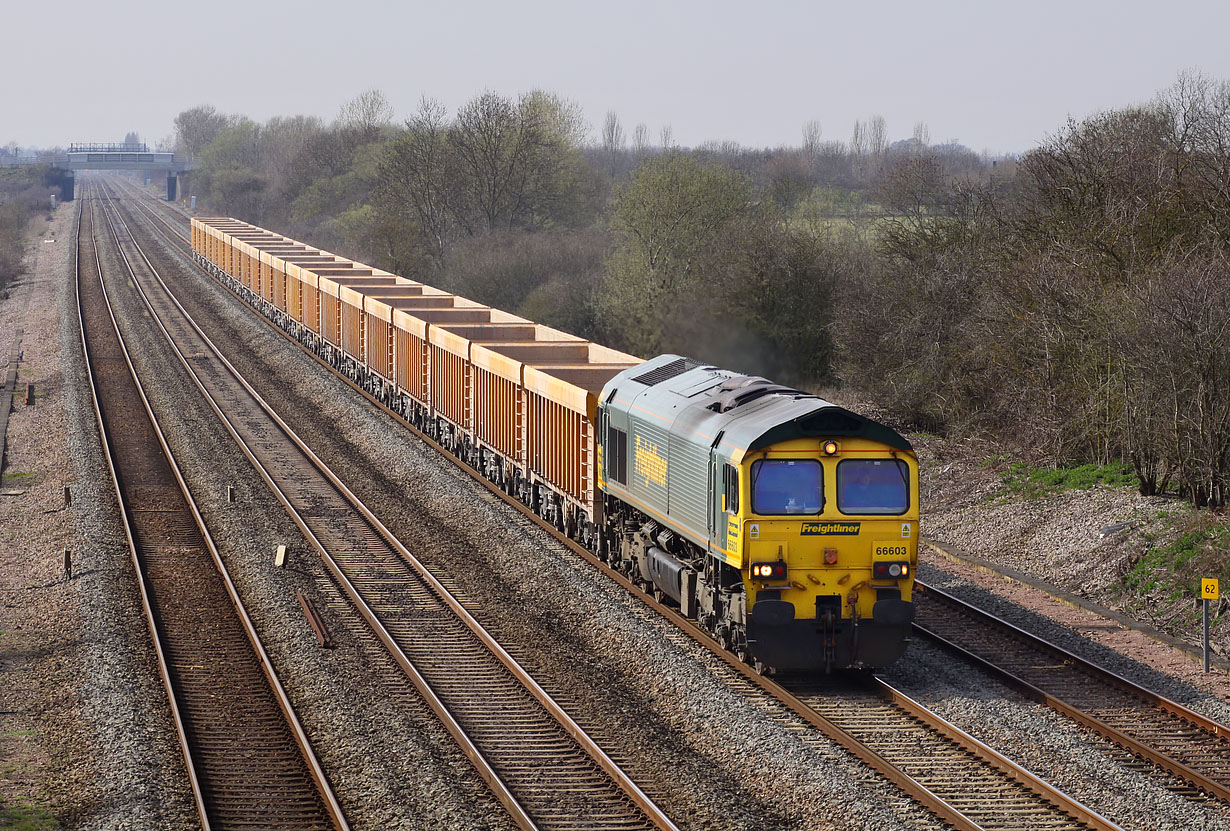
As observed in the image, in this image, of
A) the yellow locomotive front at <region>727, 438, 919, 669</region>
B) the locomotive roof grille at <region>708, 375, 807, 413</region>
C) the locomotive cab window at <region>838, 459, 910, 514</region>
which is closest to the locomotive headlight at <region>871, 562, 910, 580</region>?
the yellow locomotive front at <region>727, 438, 919, 669</region>

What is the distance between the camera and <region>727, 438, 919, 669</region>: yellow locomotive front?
1499cm

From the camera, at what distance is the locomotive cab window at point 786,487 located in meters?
15.0

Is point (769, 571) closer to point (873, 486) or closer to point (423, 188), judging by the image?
point (873, 486)

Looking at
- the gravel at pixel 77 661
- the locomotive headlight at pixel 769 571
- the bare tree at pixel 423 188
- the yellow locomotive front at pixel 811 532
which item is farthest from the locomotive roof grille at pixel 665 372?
the bare tree at pixel 423 188

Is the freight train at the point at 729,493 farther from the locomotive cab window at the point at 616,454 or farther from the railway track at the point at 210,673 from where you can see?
the railway track at the point at 210,673

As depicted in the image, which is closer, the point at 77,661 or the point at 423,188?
the point at 77,661

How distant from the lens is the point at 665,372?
20047 millimetres

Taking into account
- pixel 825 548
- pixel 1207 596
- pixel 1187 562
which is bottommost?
pixel 1187 562

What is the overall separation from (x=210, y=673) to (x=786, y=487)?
7.60m

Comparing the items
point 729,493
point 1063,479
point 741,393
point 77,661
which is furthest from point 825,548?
point 1063,479

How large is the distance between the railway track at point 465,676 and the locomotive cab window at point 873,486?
4.08m

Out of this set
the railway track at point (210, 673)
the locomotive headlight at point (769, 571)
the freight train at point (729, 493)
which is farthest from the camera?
the freight train at point (729, 493)

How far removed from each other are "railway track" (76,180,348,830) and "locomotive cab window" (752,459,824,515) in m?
5.63

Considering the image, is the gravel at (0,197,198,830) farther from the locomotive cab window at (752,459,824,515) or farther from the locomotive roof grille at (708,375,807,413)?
the locomotive roof grille at (708,375,807,413)
